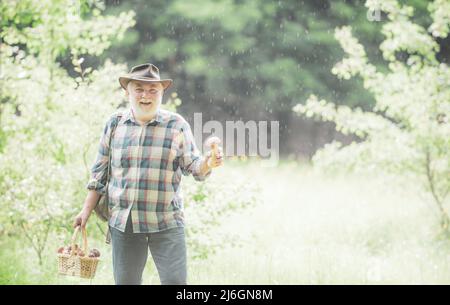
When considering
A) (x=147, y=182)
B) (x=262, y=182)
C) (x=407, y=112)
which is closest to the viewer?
(x=147, y=182)

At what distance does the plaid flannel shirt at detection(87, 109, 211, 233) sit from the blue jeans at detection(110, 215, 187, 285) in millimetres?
54

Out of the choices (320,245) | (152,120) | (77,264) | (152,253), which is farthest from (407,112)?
(77,264)

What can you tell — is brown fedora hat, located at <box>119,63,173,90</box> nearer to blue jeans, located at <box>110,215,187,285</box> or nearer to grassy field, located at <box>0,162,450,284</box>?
blue jeans, located at <box>110,215,187,285</box>

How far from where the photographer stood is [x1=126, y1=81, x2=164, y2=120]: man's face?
396 cm

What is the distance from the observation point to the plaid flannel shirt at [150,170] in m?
3.90

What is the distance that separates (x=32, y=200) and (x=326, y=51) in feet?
39.6

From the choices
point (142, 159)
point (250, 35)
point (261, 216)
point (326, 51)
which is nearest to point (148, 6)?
point (250, 35)

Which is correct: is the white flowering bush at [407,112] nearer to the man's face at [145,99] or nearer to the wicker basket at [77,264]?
the man's face at [145,99]

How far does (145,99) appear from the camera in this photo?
3961 mm

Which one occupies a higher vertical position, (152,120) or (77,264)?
(152,120)

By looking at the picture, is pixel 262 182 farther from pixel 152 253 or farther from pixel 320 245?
pixel 152 253

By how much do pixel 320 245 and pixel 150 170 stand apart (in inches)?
160

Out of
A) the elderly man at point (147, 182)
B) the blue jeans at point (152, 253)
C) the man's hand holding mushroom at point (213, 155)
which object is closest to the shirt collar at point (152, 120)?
the elderly man at point (147, 182)

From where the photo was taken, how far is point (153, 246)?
13.0ft
